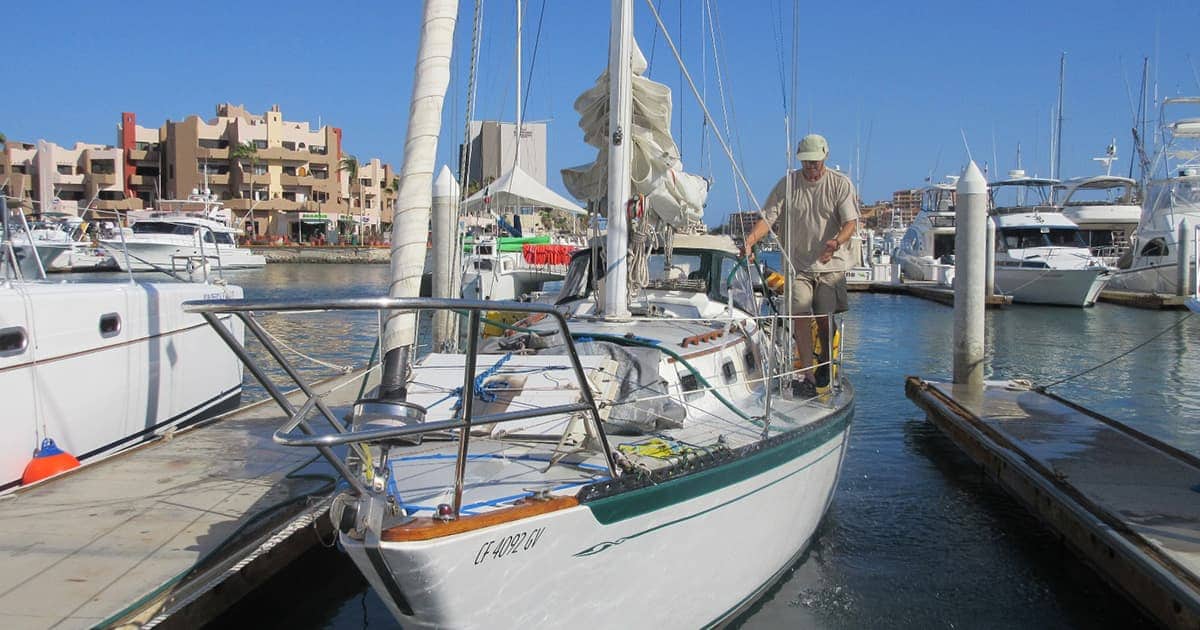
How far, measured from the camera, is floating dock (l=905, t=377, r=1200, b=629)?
20.1ft

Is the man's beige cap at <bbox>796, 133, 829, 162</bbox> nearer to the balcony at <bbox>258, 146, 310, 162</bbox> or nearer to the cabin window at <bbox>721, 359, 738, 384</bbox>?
the cabin window at <bbox>721, 359, 738, 384</bbox>

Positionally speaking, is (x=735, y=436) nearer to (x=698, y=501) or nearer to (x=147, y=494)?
(x=698, y=501)

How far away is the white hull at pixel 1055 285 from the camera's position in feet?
107

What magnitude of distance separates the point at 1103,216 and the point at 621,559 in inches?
1673

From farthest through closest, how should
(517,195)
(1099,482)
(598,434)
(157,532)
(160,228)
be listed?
(160,228), (517,195), (1099,482), (157,532), (598,434)

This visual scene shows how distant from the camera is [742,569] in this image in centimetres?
597

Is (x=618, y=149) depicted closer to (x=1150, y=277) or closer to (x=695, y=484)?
(x=695, y=484)

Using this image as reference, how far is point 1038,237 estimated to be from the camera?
3731 centimetres

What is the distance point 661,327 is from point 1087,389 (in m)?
12.1

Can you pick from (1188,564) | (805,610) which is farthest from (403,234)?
(1188,564)

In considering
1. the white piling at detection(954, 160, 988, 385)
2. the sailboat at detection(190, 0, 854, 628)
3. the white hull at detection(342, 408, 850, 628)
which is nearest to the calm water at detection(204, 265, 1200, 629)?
the sailboat at detection(190, 0, 854, 628)

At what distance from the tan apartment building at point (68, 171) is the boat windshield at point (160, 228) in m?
31.0

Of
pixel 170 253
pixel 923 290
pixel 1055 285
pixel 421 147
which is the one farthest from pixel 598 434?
pixel 923 290

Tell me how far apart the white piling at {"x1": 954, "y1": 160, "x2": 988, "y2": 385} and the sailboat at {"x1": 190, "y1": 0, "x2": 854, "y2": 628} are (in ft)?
16.0
